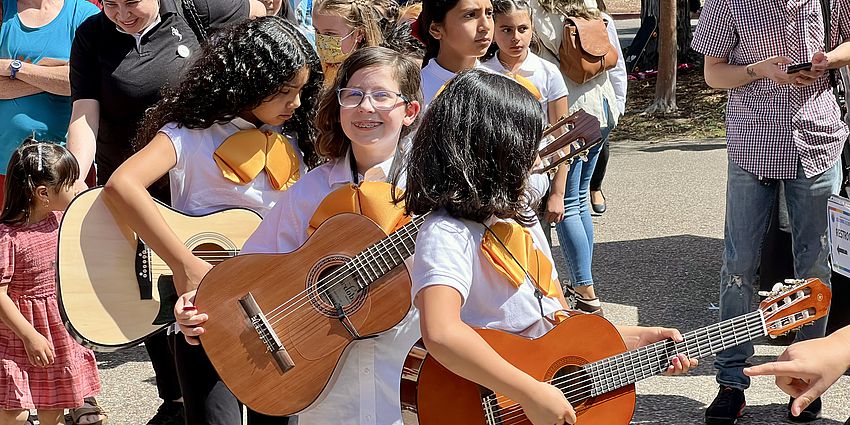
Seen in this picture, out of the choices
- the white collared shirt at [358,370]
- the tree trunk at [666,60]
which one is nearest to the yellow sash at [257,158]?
the white collared shirt at [358,370]

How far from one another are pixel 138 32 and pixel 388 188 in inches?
60.3

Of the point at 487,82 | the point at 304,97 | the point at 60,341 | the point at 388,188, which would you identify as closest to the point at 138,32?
the point at 304,97

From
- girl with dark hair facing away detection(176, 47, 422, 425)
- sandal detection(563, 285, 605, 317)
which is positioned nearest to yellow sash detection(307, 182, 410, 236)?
girl with dark hair facing away detection(176, 47, 422, 425)

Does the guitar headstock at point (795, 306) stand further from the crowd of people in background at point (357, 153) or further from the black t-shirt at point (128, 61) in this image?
the black t-shirt at point (128, 61)

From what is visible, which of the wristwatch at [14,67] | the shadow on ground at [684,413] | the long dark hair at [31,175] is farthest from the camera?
the wristwatch at [14,67]

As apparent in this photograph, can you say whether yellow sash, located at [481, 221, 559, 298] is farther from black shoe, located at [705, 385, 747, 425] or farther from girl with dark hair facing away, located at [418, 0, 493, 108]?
black shoe, located at [705, 385, 747, 425]

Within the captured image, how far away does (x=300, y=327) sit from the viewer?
2980 mm

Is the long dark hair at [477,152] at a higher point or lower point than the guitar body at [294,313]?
higher

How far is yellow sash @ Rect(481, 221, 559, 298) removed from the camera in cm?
264

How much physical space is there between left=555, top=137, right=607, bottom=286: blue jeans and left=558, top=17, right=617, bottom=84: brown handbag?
426 mm

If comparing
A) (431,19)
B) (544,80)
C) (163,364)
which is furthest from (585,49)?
(163,364)

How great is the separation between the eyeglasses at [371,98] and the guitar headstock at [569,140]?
46cm

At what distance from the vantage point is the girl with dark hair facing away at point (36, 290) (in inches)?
163

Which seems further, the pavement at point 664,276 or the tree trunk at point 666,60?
the tree trunk at point 666,60
